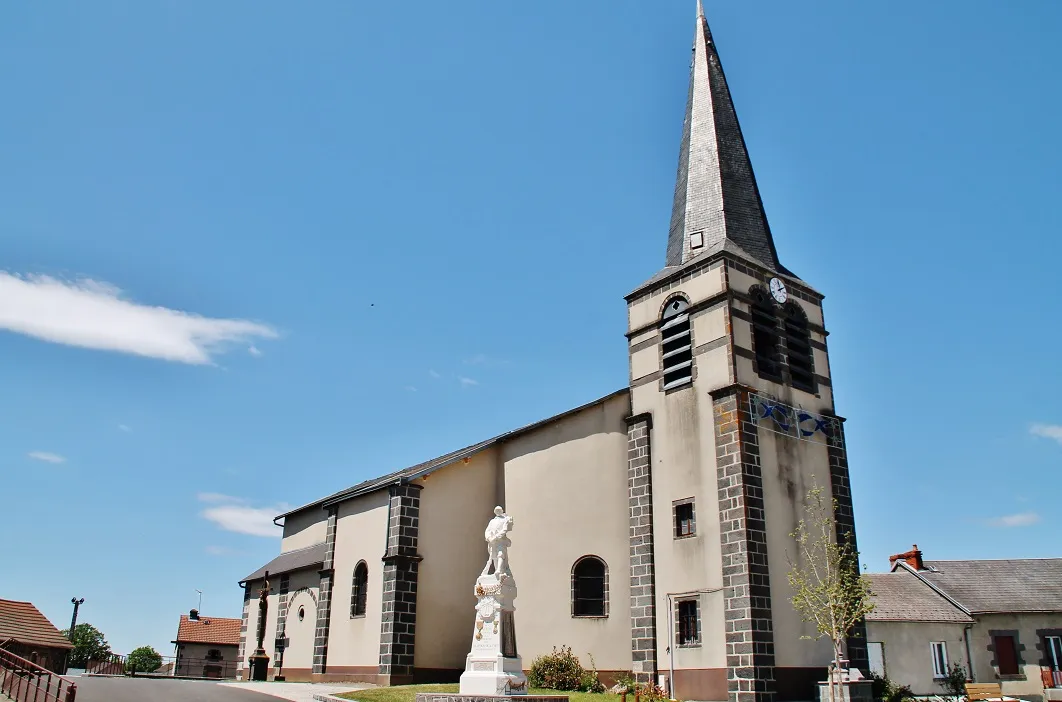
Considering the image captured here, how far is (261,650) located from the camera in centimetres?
2434

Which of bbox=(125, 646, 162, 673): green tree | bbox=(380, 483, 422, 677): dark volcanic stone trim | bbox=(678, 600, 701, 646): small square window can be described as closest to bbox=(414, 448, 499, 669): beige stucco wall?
bbox=(380, 483, 422, 677): dark volcanic stone trim

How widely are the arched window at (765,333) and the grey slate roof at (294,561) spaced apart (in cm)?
1358

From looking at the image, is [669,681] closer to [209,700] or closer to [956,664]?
[209,700]

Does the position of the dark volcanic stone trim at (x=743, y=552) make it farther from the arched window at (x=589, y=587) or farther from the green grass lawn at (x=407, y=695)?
the arched window at (x=589, y=587)

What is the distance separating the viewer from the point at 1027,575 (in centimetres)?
2822

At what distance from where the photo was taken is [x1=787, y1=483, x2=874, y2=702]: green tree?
1514 centimetres

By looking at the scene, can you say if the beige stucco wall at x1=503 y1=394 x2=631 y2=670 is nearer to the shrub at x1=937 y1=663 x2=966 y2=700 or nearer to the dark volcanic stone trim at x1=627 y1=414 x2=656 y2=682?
the dark volcanic stone trim at x1=627 y1=414 x2=656 y2=682

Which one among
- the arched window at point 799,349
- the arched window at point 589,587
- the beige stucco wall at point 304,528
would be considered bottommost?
the arched window at point 589,587

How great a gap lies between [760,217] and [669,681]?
1130cm

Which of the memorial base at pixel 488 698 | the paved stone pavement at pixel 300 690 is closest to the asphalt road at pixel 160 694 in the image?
the paved stone pavement at pixel 300 690

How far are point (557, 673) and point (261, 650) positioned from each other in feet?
37.9

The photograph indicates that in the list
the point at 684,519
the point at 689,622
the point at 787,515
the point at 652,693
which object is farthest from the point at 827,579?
the point at 652,693

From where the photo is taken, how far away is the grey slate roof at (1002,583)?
85.5 feet

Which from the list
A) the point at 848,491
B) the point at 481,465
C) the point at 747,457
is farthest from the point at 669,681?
the point at 481,465
